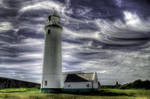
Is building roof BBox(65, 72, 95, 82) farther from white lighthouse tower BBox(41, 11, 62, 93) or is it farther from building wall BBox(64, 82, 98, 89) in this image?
white lighthouse tower BBox(41, 11, 62, 93)

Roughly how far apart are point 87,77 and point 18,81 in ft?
99.5

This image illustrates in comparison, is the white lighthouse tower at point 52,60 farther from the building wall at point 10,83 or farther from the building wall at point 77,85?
the building wall at point 10,83

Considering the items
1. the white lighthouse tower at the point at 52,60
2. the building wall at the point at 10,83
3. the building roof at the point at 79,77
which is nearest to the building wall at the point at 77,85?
the building roof at the point at 79,77

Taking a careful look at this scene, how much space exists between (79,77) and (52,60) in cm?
789

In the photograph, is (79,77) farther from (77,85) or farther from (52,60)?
(52,60)

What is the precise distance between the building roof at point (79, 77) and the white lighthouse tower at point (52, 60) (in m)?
4.47

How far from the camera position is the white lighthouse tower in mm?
26453

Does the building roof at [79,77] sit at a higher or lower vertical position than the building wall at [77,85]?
higher

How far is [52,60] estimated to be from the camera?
87.6ft

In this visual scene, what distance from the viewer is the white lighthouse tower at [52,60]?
2645 centimetres

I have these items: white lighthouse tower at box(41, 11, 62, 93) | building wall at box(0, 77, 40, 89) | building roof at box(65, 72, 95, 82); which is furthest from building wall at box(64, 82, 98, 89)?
building wall at box(0, 77, 40, 89)

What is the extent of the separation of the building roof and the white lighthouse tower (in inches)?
176

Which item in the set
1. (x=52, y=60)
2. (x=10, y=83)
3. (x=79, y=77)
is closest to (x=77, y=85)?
(x=79, y=77)

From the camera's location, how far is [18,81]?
51.7 metres
